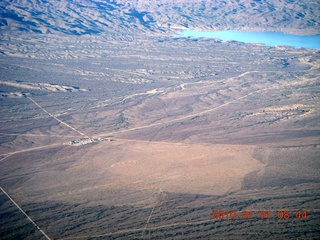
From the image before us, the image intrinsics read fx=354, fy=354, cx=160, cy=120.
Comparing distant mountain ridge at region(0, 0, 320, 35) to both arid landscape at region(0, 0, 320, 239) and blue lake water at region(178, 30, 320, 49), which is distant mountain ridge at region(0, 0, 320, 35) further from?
arid landscape at region(0, 0, 320, 239)

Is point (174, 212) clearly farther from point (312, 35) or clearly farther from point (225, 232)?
point (312, 35)

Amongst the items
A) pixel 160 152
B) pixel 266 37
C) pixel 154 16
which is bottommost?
pixel 160 152

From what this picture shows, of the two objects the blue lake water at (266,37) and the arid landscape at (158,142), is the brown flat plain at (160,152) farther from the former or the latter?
the blue lake water at (266,37)

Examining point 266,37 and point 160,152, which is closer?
point 160,152
